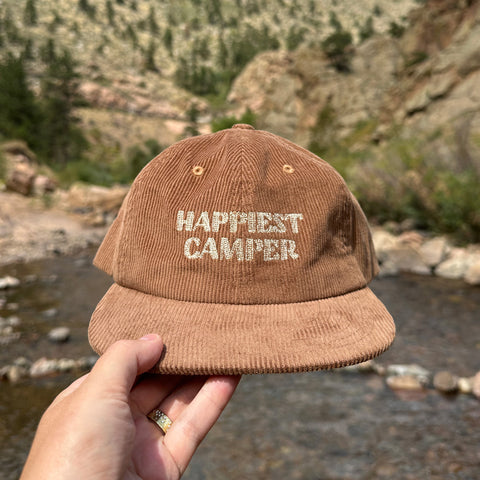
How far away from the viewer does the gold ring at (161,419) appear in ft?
3.66

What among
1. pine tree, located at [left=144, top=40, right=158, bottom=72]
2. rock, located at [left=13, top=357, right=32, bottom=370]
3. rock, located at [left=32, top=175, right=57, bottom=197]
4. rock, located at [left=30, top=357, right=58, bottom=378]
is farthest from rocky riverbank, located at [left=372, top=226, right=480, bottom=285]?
pine tree, located at [left=144, top=40, right=158, bottom=72]

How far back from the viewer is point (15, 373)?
3.56 meters

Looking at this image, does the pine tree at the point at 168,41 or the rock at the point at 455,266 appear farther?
the pine tree at the point at 168,41

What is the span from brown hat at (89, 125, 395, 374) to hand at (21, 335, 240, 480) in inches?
3.1

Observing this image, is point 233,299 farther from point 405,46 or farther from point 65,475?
point 405,46

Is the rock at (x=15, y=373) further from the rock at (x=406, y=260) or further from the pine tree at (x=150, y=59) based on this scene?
the pine tree at (x=150, y=59)

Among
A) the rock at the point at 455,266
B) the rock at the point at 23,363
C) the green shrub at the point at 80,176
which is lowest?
the green shrub at the point at 80,176

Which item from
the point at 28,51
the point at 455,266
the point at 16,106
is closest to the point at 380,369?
the point at 455,266

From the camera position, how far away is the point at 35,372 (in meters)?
3.62

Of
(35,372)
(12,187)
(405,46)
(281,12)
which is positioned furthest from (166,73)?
(35,372)

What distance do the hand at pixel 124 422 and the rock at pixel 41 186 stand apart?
13021mm

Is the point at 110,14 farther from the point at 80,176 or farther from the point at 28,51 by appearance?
the point at 80,176

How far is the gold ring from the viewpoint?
1.12m

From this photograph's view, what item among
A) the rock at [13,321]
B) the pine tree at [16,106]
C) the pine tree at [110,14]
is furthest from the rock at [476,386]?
the pine tree at [110,14]
